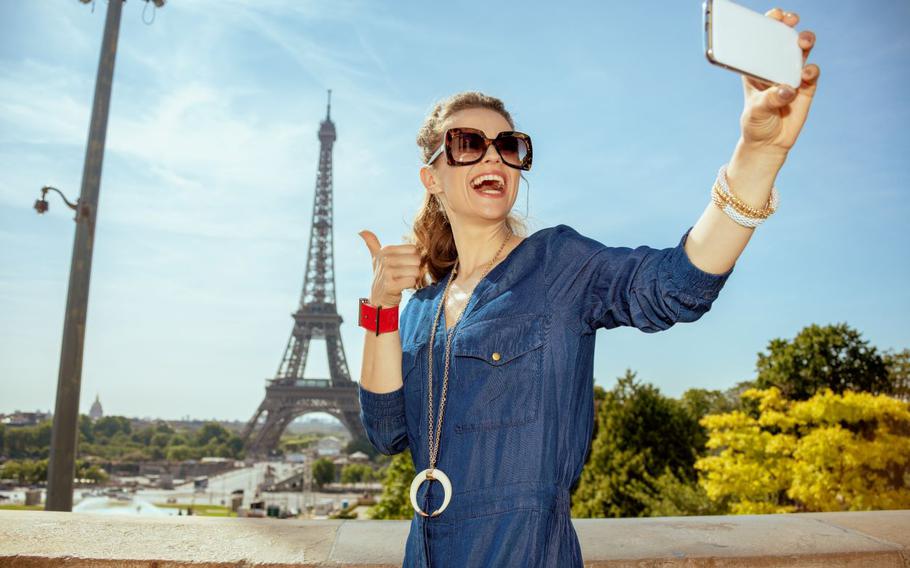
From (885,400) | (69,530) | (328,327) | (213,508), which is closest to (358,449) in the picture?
(213,508)

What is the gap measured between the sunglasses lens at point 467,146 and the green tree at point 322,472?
7618 centimetres

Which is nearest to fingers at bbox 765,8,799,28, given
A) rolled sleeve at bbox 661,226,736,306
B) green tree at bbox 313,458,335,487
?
rolled sleeve at bbox 661,226,736,306

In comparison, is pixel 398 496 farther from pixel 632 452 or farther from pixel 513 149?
pixel 513 149

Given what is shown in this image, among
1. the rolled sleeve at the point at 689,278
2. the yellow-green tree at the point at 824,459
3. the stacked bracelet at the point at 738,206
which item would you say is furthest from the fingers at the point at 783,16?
the yellow-green tree at the point at 824,459

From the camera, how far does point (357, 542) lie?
2.40m

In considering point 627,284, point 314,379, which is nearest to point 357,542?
point 627,284

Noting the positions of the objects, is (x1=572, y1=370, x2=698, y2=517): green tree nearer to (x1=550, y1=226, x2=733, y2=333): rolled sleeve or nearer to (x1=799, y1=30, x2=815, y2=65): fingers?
(x1=550, y1=226, x2=733, y2=333): rolled sleeve

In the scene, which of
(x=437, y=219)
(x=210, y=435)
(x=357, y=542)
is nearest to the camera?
(x=437, y=219)

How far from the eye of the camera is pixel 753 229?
1.13 metres

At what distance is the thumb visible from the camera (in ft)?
5.70

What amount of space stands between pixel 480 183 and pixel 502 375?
494mm

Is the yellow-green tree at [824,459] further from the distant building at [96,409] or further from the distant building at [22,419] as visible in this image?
the distant building at [96,409]

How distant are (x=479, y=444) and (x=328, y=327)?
46739 mm

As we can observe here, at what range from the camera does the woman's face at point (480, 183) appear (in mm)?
1593
